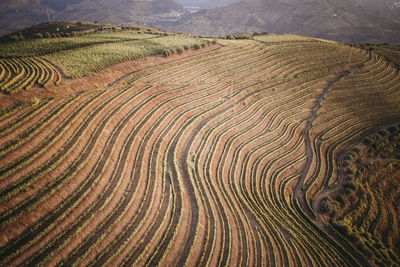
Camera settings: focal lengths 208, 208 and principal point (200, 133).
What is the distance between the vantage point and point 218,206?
24375mm

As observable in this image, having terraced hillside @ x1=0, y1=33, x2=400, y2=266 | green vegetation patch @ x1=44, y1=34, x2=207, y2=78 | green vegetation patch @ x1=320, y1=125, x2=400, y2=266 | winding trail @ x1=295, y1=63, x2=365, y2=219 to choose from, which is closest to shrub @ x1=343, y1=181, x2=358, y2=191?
green vegetation patch @ x1=320, y1=125, x2=400, y2=266

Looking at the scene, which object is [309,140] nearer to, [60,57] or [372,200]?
[372,200]

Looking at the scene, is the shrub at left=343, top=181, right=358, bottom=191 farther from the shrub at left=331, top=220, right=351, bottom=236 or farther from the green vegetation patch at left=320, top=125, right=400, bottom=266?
the shrub at left=331, top=220, right=351, bottom=236

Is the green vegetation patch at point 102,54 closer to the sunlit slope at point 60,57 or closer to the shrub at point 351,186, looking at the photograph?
the sunlit slope at point 60,57

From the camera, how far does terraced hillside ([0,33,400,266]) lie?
691 inches

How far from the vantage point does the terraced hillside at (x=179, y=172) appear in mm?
17562

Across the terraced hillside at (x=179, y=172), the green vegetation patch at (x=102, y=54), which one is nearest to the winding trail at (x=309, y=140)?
the terraced hillside at (x=179, y=172)

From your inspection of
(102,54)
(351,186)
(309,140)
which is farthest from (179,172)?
(309,140)

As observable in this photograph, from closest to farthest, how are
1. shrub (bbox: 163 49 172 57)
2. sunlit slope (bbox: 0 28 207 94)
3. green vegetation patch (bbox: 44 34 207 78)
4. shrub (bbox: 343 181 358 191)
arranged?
sunlit slope (bbox: 0 28 207 94)
green vegetation patch (bbox: 44 34 207 78)
shrub (bbox: 343 181 358 191)
shrub (bbox: 163 49 172 57)

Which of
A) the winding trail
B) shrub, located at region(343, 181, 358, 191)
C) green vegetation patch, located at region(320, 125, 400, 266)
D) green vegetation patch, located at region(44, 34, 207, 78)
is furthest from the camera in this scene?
shrub, located at region(343, 181, 358, 191)

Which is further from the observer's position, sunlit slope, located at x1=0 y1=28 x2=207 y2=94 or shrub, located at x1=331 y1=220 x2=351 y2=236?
shrub, located at x1=331 y1=220 x2=351 y2=236

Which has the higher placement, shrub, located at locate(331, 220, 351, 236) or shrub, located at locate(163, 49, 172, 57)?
shrub, located at locate(163, 49, 172, 57)

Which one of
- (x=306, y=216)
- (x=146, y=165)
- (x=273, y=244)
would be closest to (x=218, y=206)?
(x=273, y=244)

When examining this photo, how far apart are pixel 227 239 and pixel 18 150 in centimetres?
2217
